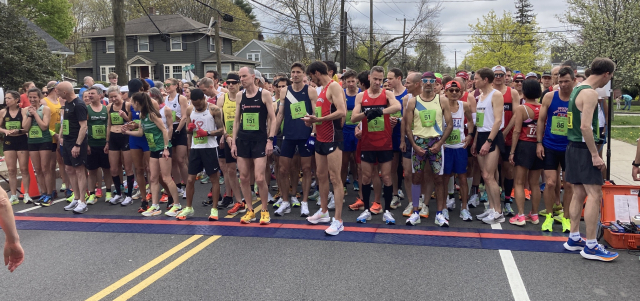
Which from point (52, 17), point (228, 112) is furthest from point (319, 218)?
point (52, 17)

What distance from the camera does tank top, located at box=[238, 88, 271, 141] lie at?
669 centimetres

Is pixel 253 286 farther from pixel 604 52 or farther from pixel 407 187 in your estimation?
pixel 604 52

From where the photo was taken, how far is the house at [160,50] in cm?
4347

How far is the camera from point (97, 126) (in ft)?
26.7

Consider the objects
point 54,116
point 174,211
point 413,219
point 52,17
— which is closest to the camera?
point 413,219

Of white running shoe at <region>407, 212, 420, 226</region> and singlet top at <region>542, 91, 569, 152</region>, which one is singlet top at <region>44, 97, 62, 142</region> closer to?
white running shoe at <region>407, 212, 420, 226</region>

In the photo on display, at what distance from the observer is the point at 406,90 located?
7.51m

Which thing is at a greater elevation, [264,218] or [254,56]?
[254,56]

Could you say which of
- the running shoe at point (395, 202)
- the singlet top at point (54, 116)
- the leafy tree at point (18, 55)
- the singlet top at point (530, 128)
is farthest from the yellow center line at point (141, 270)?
the leafy tree at point (18, 55)

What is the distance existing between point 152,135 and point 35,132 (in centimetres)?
266

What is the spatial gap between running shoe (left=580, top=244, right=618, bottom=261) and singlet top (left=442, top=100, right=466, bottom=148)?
210cm

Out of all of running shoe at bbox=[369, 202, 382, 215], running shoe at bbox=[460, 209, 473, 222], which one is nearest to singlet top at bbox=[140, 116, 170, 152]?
running shoe at bbox=[369, 202, 382, 215]

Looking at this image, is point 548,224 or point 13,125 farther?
point 13,125

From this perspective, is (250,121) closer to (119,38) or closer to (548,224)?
(548,224)
